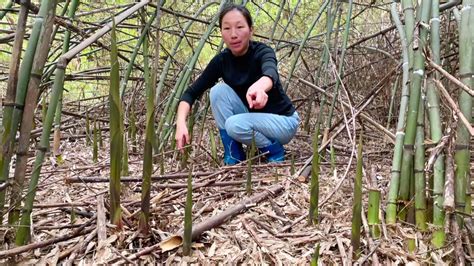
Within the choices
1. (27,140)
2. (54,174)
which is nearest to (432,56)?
(27,140)

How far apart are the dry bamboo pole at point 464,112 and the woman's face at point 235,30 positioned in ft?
3.08

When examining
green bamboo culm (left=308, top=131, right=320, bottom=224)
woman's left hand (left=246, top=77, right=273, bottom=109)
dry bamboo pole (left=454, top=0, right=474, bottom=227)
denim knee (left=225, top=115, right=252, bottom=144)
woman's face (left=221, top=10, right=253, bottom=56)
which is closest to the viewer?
dry bamboo pole (left=454, top=0, right=474, bottom=227)

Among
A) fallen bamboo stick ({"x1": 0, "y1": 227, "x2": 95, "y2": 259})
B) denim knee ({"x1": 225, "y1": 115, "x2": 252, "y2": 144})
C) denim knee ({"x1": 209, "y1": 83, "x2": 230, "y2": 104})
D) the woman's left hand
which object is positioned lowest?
fallen bamboo stick ({"x1": 0, "y1": 227, "x2": 95, "y2": 259})

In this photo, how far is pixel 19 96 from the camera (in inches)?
37.0

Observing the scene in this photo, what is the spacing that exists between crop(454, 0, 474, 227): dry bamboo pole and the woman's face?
939 mm

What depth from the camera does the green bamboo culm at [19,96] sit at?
0.93 metres

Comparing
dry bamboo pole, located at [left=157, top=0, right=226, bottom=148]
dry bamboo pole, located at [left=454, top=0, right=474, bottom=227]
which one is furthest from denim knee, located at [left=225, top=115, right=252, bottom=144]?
dry bamboo pole, located at [left=454, top=0, right=474, bottom=227]

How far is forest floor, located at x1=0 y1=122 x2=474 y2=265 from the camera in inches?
39.9

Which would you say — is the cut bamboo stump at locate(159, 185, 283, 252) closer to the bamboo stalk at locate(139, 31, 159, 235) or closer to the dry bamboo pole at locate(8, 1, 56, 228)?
the bamboo stalk at locate(139, 31, 159, 235)

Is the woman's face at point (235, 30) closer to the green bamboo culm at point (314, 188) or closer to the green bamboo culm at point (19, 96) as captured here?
the green bamboo culm at point (314, 188)

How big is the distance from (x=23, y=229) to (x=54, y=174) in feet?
2.34

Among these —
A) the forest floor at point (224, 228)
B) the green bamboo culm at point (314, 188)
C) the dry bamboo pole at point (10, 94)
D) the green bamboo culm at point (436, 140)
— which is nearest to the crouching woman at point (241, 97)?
the forest floor at point (224, 228)

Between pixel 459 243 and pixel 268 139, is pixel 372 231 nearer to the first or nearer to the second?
pixel 459 243

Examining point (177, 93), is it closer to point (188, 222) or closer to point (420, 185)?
point (188, 222)
